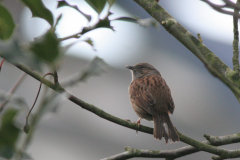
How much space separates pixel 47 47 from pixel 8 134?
27cm

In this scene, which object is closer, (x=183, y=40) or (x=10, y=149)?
(x=10, y=149)

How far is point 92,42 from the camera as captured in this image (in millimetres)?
1393

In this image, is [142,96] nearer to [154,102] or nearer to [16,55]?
[154,102]

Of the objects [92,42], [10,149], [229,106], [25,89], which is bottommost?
[10,149]

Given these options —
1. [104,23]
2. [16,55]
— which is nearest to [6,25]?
[16,55]

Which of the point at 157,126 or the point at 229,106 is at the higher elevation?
the point at 229,106

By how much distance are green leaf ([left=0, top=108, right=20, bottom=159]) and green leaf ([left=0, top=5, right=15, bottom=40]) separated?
7.9 inches

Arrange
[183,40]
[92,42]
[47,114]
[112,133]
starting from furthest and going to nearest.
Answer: [112,133] < [183,40] < [92,42] < [47,114]

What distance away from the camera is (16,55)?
2.23ft

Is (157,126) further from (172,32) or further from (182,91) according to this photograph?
(182,91)

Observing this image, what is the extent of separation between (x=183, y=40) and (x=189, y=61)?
40.1 ft

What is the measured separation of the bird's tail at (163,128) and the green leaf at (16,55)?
8.47 ft

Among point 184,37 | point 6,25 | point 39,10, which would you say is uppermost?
point 184,37

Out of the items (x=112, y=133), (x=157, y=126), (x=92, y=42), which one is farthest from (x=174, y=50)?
(x=92, y=42)
